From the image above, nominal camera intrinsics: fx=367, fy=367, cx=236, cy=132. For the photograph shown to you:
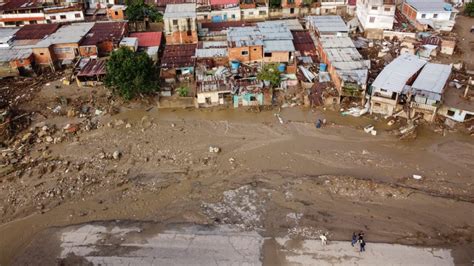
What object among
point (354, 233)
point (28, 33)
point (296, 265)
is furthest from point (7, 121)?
point (354, 233)

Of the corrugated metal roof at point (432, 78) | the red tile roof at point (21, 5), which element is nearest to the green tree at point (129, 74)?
the corrugated metal roof at point (432, 78)

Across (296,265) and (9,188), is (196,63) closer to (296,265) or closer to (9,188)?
(9,188)

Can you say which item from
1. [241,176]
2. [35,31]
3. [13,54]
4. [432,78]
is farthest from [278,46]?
[35,31]

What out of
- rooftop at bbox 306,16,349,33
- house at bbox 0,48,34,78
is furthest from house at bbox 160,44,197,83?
rooftop at bbox 306,16,349,33

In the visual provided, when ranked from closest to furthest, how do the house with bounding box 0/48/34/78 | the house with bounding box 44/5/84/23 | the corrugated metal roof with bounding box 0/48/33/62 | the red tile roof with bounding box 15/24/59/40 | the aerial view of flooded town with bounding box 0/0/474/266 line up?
the aerial view of flooded town with bounding box 0/0/474/266 → the house with bounding box 0/48/34/78 → the corrugated metal roof with bounding box 0/48/33/62 → the red tile roof with bounding box 15/24/59/40 → the house with bounding box 44/5/84/23

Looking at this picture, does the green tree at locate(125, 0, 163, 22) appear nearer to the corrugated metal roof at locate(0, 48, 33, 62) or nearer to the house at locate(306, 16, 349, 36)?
the corrugated metal roof at locate(0, 48, 33, 62)

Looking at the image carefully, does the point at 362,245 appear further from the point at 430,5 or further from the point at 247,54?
the point at 430,5
